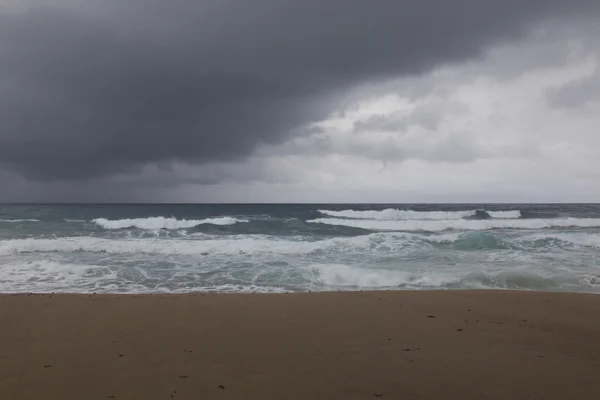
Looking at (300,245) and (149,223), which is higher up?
(149,223)

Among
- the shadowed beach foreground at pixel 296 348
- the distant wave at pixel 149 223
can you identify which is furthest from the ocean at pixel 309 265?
the distant wave at pixel 149 223

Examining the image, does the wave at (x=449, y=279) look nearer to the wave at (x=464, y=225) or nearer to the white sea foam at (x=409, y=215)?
the wave at (x=464, y=225)

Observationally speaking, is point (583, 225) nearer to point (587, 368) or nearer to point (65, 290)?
point (587, 368)

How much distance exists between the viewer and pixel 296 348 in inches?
187

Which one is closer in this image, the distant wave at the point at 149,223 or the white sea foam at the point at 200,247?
the white sea foam at the point at 200,247

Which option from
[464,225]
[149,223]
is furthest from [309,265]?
[149,223]

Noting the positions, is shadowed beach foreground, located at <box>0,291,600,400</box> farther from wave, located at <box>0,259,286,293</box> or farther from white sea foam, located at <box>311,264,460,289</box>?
white sea foam, located at <box>311,264,460,289</box>

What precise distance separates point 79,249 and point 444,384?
17917mm

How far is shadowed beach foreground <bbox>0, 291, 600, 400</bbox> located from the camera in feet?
12.0

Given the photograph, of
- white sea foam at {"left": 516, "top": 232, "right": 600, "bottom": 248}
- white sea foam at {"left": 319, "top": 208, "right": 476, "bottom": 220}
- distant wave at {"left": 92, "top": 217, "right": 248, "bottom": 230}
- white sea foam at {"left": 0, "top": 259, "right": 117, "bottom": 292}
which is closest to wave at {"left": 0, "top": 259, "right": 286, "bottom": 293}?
white sea foam at {"left": 0, "top": 259, "right": 117, "bottom": 292}

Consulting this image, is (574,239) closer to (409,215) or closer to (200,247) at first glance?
(200,247)

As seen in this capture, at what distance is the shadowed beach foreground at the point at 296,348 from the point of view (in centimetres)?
366

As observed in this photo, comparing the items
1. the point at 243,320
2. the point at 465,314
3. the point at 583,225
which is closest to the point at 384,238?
the point at 465,314

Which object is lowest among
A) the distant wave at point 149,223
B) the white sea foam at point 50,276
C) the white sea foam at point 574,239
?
the white sea foam at point 50,276
